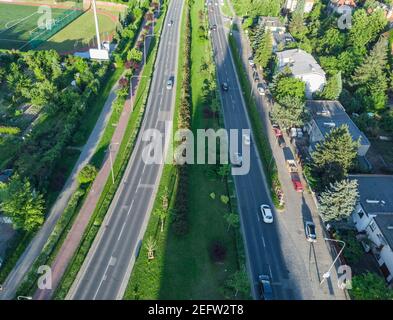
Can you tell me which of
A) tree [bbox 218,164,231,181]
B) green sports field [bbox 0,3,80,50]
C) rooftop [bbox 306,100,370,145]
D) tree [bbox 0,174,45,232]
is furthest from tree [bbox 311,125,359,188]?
green sports field [bbox 0,3,80,50]

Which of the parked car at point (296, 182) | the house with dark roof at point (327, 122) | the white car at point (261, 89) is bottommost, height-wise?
the parked car at point (296, 182)

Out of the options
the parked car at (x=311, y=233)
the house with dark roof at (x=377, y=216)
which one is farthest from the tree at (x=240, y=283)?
the house with dark roof at (x=377, y=216)

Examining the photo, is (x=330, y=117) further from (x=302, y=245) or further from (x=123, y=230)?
(x=123, y=230)

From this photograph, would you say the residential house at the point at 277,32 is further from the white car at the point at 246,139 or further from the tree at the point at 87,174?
the tree at the point at 87,174

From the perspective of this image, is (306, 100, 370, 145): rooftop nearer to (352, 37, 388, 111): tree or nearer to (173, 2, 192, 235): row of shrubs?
(352, 37, 388, 111): tree

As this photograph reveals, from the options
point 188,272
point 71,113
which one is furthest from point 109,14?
point 188,272

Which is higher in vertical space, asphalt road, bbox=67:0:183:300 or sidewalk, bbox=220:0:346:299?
sidewalk, bbox=220:0:346:299

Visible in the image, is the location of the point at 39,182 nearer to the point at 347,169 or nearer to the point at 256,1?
the point at 347,169
